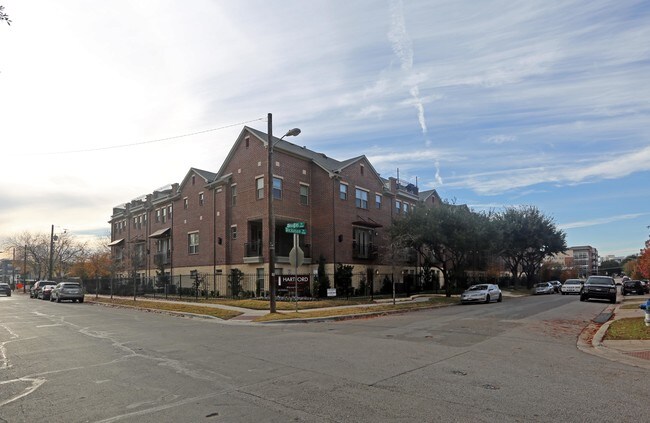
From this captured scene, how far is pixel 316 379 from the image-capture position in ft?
24.9

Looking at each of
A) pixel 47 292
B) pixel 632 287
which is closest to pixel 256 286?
pixel 47 292

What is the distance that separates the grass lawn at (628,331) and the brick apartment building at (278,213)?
15550 millimetres

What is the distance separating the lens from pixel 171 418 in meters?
5.67

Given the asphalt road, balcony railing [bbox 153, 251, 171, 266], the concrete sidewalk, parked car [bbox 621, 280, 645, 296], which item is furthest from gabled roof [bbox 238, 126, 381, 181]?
parked car [bbox 621, 280, 645, 296]

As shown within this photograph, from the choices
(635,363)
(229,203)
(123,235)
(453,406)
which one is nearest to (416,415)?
(453,406)

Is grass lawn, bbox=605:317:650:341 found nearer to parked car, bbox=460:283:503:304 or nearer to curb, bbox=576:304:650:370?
curb, bbox=576:304:650:370

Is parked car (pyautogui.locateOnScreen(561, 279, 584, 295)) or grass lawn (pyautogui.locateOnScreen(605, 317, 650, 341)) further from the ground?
grass lawn (pyautogui.locateOnScreen(605, 317, 650, 341))

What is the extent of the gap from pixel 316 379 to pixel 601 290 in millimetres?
28894

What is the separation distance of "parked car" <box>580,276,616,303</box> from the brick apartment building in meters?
13.6

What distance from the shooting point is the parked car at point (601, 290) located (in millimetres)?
29703

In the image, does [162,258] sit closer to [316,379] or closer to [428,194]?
[428,194]

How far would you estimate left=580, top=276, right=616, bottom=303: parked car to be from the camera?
29.7 metres

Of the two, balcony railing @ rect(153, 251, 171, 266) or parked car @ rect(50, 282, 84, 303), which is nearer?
parked car @ rect(50, 282, 84, 303)

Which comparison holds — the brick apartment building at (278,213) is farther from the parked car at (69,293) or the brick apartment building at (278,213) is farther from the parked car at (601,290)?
the parked car at (601,290)
